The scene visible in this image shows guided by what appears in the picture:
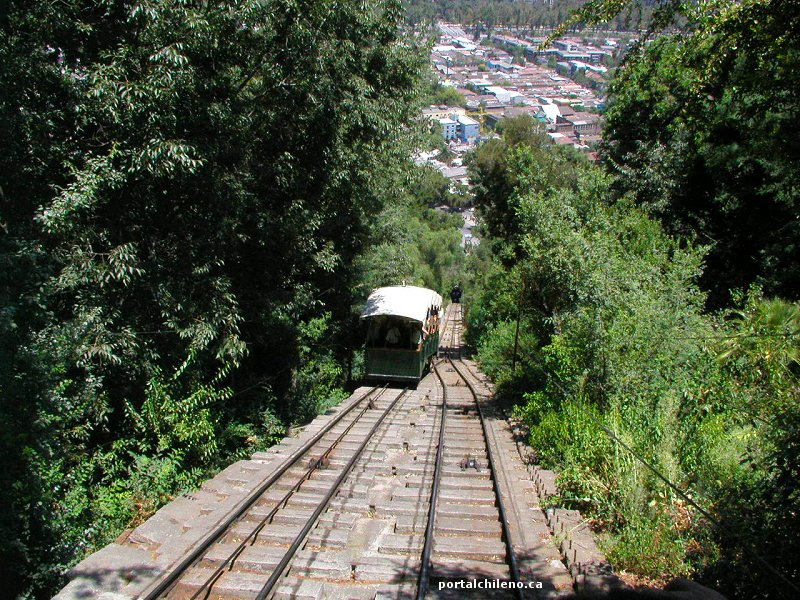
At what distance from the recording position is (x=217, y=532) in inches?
265

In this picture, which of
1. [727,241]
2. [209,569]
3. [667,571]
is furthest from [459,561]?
[727,241]

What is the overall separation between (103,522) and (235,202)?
5.27m

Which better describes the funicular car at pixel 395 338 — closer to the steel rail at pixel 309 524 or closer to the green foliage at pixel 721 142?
the steel rail at pixel 309 524

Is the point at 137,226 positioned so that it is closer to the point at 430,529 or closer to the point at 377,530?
the point at 377,530

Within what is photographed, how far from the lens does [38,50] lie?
804 cm

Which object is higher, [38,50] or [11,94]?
[38,50]

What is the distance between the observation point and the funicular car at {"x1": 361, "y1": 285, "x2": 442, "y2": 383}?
61.1 ft

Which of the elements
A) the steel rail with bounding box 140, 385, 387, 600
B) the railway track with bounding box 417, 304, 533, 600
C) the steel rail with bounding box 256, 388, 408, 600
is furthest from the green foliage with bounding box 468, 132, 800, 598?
the steel rail with bounding box 140, 385, 387, 600

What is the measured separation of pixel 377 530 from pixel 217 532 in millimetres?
1790

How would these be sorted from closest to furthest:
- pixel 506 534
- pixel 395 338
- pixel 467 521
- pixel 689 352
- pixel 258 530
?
pixel 506 534
pixel 258 530
pixel 467 521
pixel 689 352
pixel 395 338

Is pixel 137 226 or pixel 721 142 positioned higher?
pixel 721 142

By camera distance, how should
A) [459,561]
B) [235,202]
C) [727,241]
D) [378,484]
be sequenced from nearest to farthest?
[459,561]
[378,484]
[235,202]
[727,241]

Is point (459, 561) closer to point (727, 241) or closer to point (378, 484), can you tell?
point (378, 484)

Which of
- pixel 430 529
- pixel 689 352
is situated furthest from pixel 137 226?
pixel 689 352
